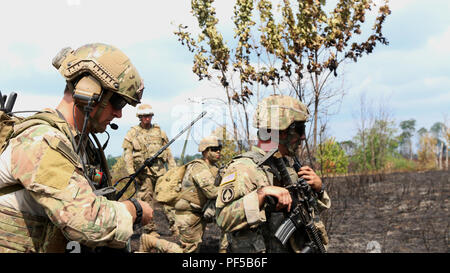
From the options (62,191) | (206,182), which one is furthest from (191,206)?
(62,191)

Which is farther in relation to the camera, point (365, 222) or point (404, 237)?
point (365, 222)

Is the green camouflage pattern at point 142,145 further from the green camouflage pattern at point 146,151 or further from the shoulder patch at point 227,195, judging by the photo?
the shoulder patch at point 227,195

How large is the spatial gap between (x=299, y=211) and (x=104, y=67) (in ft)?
5.26

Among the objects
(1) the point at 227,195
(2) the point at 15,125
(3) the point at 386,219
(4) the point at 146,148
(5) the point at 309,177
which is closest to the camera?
(2) the point at 15,125

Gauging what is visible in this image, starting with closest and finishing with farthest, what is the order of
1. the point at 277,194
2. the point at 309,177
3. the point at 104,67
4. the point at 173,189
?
1. the point at 104,67
2. the point at 277,194
3. the point at 309,177
4. the point at 173,189

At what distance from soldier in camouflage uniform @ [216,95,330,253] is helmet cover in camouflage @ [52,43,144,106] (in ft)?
3.04

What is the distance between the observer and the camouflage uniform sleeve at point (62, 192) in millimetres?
1747

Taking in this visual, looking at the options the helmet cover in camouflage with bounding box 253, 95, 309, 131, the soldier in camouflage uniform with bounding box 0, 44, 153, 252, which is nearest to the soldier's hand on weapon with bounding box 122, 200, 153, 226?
the soldier in camouflage uniform with bounding box 0, 44, 153, 252

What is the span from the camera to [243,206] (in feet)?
9.01

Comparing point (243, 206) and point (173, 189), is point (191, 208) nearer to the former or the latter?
point (173, 189)
